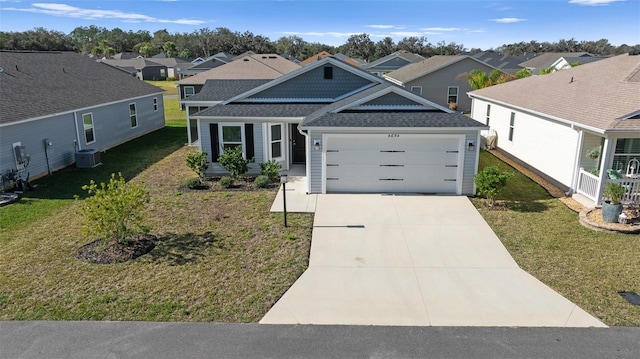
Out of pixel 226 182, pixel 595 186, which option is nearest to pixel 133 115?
pixel 226 182

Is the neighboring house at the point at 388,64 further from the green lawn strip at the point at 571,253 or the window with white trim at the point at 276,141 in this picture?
the green lawn strip at the point at 571,253

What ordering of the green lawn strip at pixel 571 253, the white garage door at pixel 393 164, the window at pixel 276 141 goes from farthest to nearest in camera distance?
the window at pixel 276 141, the white garage door at pixel 393 164, the green lawn strip at pixel 571 253

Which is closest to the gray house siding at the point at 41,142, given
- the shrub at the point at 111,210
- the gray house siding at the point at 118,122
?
the gray house siding at the point at 118,122

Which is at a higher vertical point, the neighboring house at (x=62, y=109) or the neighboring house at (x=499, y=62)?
the neighboring house at (x=499, y=62)

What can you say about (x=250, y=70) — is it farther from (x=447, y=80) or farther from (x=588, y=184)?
(x=588, y=184)

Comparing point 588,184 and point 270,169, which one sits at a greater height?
point 588,184

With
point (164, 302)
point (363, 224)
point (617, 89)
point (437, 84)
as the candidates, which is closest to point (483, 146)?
point (617, 89)
